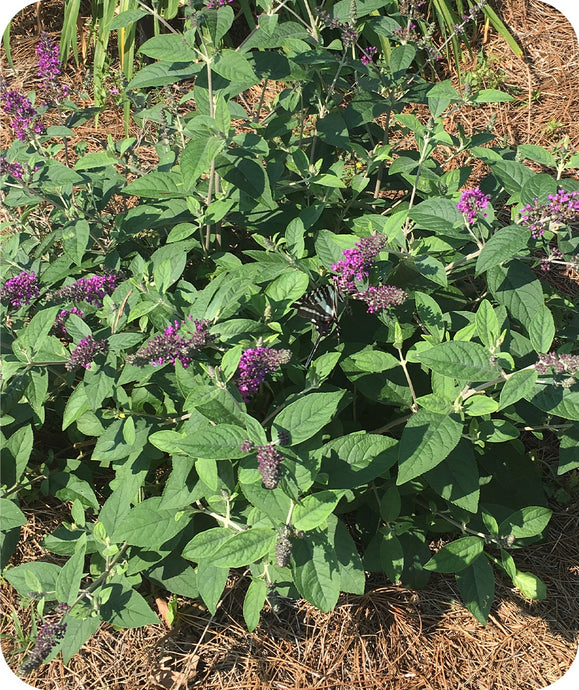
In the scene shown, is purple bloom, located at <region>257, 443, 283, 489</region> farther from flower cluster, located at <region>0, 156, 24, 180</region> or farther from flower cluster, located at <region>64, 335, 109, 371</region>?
flower cluster, located at <region>0, 156, 24, 180</region>

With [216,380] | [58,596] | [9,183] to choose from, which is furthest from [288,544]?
[9,183]

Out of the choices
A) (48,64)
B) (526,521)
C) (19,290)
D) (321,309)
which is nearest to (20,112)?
(48,64)

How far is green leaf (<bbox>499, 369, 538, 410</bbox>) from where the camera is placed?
6.29ft

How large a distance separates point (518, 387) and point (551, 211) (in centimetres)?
64

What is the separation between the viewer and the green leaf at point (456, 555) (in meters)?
2.28

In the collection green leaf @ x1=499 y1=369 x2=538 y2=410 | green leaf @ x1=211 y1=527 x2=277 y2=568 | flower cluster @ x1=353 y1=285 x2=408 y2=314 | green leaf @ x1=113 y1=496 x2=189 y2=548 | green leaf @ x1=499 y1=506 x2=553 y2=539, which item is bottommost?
green leaf @ x1=499 y1=506 x2=553 y2=539

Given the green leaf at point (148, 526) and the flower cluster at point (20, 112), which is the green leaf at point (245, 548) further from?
the flower cluster at point (20, 112)

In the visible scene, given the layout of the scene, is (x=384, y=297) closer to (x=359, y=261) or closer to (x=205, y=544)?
(x=359, y=261)

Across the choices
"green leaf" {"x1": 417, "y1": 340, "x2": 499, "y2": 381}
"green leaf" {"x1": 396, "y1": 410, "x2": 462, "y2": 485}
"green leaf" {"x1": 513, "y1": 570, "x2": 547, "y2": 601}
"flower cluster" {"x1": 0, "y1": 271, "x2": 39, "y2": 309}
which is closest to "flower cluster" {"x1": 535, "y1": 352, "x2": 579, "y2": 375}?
"green leaf" {"x1": 417, "y1": 340, "x2": 499, "y2": 381}

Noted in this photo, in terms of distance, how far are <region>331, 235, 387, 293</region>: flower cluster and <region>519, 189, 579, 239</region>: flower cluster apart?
0.54 m

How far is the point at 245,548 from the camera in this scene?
1.92 m

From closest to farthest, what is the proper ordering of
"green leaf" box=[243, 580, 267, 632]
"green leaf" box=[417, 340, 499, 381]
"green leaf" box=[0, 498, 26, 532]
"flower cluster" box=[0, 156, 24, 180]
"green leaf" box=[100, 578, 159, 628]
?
"green leaf" box=[417, 340, 499, 381] → "green leaf" box=[243, 580, 267, 632] → "green leaf" box=[100, 578, 159, 628] → "green leaf" box=[0, 498, 26, 532] → "flower cluster" box=[0, 156, 24, 180]

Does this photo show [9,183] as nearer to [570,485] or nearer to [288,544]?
[288,544]

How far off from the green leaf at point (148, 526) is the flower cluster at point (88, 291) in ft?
2.60
